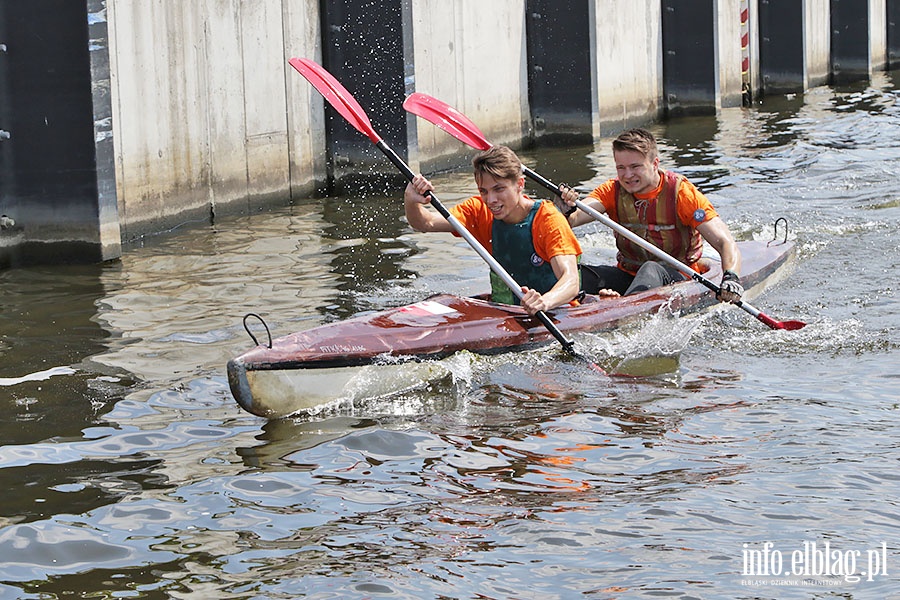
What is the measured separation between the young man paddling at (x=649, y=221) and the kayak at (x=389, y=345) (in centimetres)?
40

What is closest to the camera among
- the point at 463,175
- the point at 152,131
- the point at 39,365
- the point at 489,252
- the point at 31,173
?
the point at 39,365

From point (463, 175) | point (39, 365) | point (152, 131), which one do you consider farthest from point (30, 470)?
point (463, 175)

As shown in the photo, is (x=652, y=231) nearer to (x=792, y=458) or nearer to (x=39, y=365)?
(x=792, y=458)

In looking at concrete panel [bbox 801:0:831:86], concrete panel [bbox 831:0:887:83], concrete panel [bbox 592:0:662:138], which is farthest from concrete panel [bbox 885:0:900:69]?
concrete panel [bbox 592:0:662:138]

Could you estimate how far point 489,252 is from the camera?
283 inches

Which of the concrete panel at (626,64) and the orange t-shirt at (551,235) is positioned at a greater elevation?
the concrete panel at (626,64)

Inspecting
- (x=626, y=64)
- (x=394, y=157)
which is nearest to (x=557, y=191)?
(x=394, y=157)

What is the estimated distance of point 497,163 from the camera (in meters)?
6.30

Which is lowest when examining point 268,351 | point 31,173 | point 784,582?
point 784,582

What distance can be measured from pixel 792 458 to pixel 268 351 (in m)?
2.26

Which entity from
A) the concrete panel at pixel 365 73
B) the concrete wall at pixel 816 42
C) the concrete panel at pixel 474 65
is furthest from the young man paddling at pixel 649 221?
the concrete wall at pixel 816 42

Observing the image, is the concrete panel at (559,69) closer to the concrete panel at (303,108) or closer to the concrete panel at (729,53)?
the concrete panel at (303,108)

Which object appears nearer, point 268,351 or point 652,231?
point 268,351

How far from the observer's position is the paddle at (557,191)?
7.38 metres
